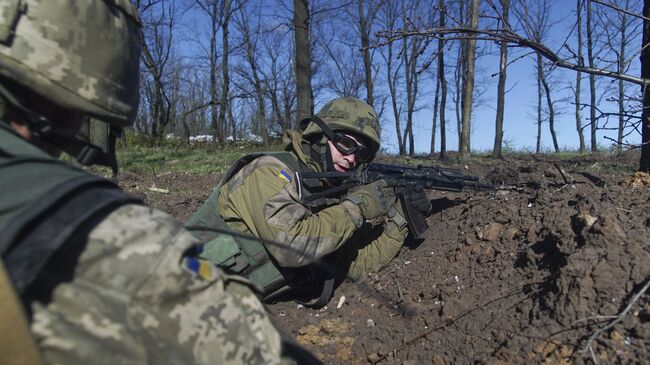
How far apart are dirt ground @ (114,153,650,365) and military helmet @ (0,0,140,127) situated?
83.8 inches

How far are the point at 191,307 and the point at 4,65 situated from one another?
0.84 m

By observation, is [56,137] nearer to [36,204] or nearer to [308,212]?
[36,204]

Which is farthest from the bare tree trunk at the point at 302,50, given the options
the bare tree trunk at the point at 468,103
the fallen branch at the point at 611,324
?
the fallen branch at the point at 611,324

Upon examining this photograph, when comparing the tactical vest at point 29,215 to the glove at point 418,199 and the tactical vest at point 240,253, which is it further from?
the glove at point 418,199

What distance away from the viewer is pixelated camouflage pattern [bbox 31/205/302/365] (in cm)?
105

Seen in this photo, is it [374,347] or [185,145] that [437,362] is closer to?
[374,347]

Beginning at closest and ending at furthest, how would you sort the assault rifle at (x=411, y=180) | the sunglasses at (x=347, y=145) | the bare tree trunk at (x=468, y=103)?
1. the sunglasses at (x=347, y=145)
2. the assault rifle at (x=411, y=180)
3. the bare tree trunk at (x=468, y=103)

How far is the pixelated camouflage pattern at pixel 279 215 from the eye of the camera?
10.9 ft

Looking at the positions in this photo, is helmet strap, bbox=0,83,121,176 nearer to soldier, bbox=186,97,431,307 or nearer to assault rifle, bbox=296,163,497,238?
soldier, bbox=186,97,431,307

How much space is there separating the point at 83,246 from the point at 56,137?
1.56 ft

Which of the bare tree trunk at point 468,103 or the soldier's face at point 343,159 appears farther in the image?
the bare tree trunk at point 468,103

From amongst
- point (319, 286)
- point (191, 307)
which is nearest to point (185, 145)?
point (319, 286)

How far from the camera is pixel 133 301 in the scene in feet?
3.76

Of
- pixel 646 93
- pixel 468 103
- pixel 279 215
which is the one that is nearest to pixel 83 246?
pixel 279 215
